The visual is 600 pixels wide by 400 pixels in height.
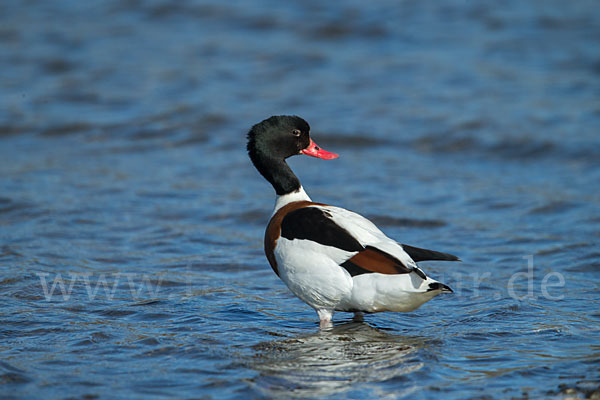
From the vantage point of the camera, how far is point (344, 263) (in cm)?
517

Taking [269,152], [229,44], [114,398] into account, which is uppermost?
[229,44]

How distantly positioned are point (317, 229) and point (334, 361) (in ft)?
3.09

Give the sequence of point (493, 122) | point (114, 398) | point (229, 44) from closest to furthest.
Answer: point (114, 398)
point (493, 122)
point (229, 44)

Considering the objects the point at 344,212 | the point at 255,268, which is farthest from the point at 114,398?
the point at 255,268

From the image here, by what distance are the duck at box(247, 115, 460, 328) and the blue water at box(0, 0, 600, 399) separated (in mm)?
Answer: 265

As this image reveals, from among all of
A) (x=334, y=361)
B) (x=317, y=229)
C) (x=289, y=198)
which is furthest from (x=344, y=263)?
(x=289, y=198)

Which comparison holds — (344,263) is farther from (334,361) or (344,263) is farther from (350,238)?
(334,361)

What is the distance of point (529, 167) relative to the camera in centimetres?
991

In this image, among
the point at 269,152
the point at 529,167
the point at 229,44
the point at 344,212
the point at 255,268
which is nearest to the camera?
the point at 344,212

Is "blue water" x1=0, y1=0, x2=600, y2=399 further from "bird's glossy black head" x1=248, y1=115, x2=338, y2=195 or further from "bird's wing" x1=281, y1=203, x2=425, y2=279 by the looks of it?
"bird's glossy black head" x1=248, y1=115, x2=338, y2=195

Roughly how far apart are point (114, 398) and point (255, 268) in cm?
296

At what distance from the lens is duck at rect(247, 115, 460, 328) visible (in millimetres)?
Result: 5043

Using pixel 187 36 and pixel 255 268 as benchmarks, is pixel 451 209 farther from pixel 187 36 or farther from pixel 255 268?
pixel 187 36

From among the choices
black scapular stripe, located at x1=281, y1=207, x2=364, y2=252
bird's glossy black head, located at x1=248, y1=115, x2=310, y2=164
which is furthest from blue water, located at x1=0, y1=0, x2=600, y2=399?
bird's glossy black head, located at x1=248, y1=115, x2=310, y2=164
